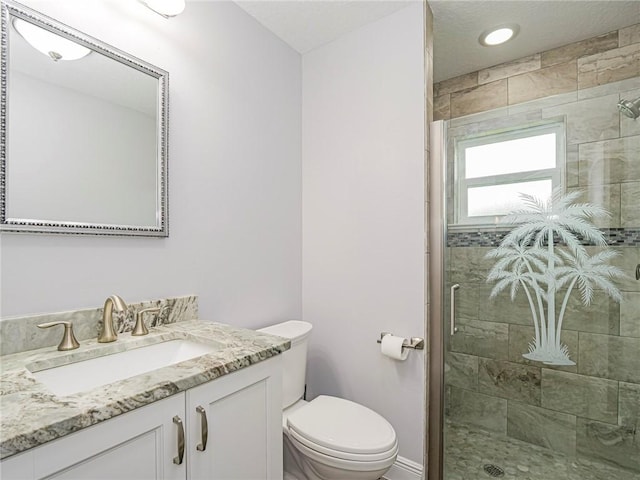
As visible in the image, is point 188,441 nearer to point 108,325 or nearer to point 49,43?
point 108,325

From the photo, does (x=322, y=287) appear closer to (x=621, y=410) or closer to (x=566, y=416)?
(x=566, y=416)

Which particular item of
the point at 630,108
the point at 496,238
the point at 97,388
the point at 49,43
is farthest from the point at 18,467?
the point at 630,108

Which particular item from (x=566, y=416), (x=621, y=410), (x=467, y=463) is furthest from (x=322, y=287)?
(x=621, y=410)

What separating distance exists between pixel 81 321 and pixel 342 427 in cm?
112

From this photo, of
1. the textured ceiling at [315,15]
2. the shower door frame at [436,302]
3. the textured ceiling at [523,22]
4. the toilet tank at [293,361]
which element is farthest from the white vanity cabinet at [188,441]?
the textured ceiling at [523,22]

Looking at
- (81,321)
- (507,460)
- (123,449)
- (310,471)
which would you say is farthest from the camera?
(507,460)

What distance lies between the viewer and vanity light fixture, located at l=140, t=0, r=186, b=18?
51.2 inches

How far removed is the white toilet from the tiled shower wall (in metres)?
0.58

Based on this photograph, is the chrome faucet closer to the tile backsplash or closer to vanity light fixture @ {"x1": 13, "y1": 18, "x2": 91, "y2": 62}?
the tile backsplash

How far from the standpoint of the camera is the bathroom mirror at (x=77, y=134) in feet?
3.42

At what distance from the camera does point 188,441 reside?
888mm

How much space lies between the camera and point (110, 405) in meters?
0.72

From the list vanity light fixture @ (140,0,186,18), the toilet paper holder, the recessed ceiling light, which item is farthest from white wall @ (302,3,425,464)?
vanity light fixture @ (140,0,186,18)

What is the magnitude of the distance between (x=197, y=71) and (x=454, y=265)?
160 centimetres
